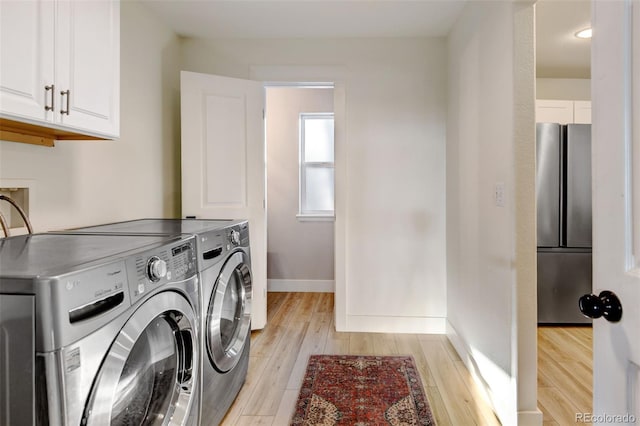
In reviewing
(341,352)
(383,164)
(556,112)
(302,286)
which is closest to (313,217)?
(302,286)

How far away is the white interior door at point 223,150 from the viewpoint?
9.77 feet

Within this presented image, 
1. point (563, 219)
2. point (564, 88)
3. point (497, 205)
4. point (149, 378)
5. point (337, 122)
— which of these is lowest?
point (149, 378)

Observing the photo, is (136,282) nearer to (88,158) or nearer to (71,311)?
(71,311)

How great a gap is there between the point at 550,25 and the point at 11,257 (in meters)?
3.58

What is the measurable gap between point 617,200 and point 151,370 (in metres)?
1.41

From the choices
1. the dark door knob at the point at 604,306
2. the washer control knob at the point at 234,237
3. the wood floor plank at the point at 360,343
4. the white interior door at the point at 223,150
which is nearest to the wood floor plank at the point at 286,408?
the wood floor plank at the point at 360,343

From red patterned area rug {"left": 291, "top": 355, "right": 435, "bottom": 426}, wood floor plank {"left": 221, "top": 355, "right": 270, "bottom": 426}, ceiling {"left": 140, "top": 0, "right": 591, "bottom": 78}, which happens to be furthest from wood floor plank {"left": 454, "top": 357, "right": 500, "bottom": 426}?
ceiling {"left": 140, "top": 0, "right": 591, "bottom": 78}

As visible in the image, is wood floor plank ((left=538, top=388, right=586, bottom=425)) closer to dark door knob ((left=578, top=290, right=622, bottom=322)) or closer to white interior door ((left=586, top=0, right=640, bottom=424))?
white interior door ((left=586, top=0, right=640, bottom=424))

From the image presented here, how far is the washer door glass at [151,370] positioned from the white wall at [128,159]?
95 centimetres

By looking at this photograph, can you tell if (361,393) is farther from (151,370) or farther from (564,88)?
(564,88)

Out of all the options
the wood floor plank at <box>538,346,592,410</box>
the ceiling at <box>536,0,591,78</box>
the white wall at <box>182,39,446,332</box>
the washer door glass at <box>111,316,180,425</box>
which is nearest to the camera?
the washer door glass at <box>111,316,180,425</box>

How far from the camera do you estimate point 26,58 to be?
1.28m

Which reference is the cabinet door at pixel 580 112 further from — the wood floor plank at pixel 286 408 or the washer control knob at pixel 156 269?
the washer control knob at pixel 156 269

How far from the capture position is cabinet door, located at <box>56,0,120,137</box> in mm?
1449
